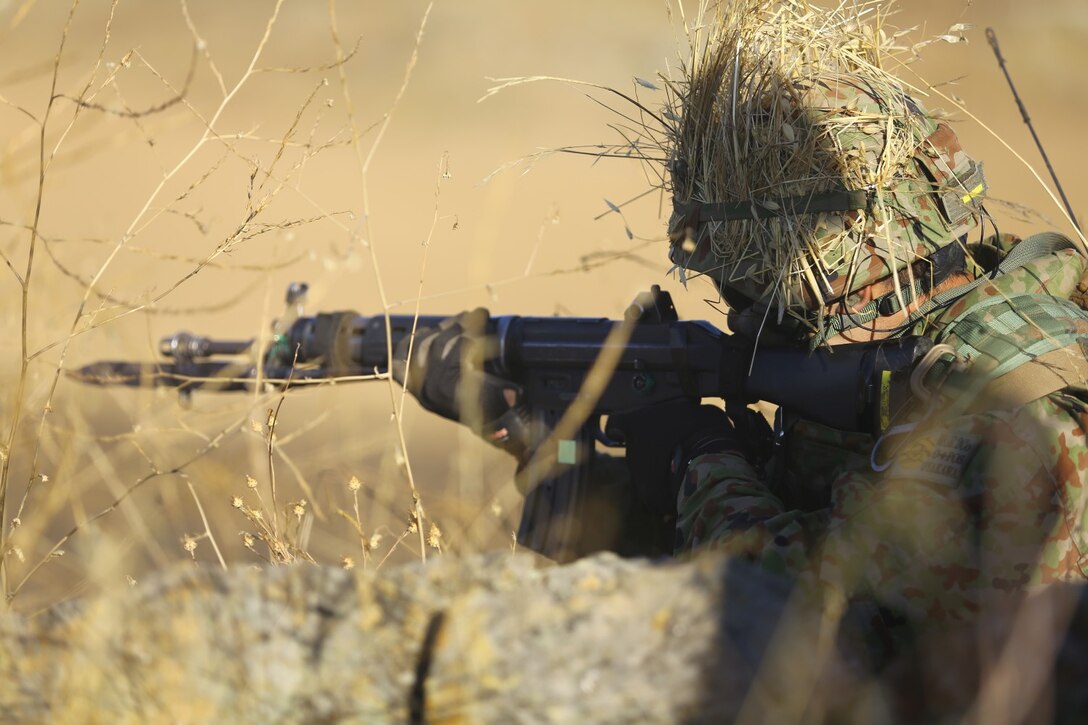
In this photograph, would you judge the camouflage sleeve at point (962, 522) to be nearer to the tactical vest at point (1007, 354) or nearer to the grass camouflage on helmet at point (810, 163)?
the tactical vest at point (1007, 354)

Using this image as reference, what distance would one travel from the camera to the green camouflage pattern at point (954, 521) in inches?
82.6

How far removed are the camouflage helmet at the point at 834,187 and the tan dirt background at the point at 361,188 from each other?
43 centimetres

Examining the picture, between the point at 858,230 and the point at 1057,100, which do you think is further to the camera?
the point at 1057,100

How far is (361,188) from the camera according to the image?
15.7 feet

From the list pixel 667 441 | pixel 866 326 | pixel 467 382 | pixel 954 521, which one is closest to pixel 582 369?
pixel 467 382

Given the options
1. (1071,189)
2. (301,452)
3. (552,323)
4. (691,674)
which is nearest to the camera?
(691,674)

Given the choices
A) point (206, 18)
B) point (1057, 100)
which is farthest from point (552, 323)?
point (206, 18)

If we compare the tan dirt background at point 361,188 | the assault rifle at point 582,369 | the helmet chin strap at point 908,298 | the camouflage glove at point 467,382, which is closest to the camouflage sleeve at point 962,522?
the assault rifle at point 582,369

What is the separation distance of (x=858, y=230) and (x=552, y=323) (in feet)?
4.19

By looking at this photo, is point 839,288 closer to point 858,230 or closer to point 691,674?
point 858,230

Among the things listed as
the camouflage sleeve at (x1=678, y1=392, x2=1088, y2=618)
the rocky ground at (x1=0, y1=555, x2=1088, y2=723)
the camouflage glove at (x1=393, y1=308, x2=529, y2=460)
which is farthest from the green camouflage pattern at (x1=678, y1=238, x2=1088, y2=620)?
the camouflage glove at (x1=393, y1=308, x2=529, y2=460)

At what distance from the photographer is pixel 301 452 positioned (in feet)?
24.9

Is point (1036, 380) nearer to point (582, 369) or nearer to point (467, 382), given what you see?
point (582, 369)

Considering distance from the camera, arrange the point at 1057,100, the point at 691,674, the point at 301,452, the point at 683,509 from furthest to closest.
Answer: the point at 1057,100
the point at 301,452
the point at 683,509
the point at 691,674
